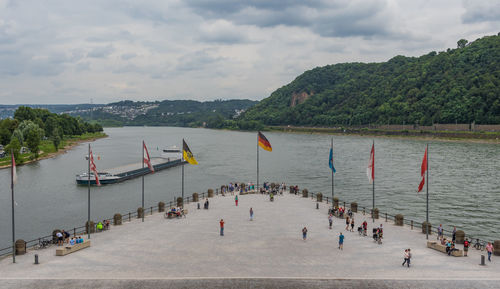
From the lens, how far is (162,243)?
28.2m

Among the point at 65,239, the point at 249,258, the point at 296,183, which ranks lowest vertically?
the point at 296,183

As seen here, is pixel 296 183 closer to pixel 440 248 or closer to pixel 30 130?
pixel 440 248

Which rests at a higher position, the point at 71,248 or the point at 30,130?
the point at 30,130

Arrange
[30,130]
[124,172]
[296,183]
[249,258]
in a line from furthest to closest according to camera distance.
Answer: [30,130]
[124,172]
[296,183]
[249,258]

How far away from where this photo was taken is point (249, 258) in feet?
81.6

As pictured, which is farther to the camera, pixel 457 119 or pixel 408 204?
pixel 457 119

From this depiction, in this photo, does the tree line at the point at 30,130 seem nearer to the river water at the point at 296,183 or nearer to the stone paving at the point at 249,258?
the river water at the point at 296,183

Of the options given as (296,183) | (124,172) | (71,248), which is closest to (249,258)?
(71,248)

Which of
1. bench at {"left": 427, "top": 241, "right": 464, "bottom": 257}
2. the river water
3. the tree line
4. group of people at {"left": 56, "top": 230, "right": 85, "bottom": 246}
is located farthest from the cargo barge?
bench at {"left": 427, "top": 241, "right": 464, "bottom": 257}

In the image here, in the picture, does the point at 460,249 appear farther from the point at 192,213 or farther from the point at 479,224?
the point at 192,213

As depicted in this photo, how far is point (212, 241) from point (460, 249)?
17.8m

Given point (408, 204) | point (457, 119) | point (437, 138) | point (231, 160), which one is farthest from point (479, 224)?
point (457, 119)

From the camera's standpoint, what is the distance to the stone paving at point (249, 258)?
2183 cm

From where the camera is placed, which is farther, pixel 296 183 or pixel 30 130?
pixel 30 130
